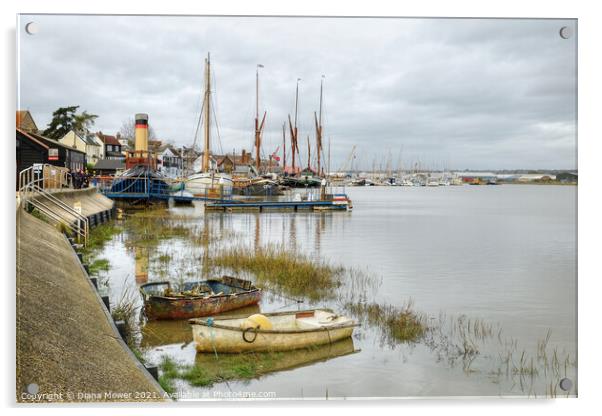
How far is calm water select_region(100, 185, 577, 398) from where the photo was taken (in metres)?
8.01

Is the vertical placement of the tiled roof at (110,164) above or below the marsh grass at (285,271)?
above

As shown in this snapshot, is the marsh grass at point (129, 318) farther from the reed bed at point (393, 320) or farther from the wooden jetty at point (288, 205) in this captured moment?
the wooden jetty at point (288, 205)

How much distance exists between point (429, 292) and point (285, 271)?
3759 millimetres

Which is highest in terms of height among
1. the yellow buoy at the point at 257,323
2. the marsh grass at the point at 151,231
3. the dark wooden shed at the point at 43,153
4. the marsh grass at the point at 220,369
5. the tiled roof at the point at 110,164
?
the tiled roof at the point at 110,164

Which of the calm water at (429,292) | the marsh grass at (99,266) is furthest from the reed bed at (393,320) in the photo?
the marsh grass at (99,266)

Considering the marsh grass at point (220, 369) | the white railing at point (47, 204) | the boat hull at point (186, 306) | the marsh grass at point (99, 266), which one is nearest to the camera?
the marsh grass at point (220, 369)

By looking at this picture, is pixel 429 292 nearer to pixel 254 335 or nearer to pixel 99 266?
pixel 254 335

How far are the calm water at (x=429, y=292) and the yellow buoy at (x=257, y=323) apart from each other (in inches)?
25.2

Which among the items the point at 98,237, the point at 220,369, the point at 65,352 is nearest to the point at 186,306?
the point at 220,369

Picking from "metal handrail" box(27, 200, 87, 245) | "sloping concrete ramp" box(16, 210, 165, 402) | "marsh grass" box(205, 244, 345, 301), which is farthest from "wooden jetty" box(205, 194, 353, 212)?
"sloping concrete ramp" box(16, 210, 165, 402)

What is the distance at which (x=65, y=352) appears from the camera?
6129 millimetres

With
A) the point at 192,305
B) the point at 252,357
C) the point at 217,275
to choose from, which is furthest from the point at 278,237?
the point at 252,357

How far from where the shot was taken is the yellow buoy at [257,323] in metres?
8.54
